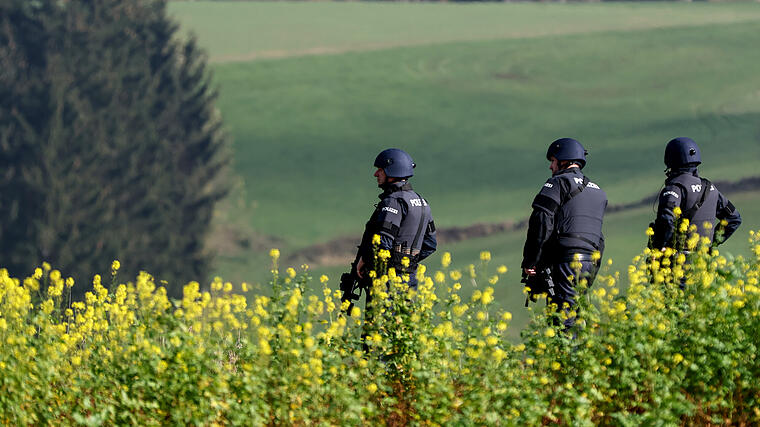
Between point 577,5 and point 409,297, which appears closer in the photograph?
point 409,297

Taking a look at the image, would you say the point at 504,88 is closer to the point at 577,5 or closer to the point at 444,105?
the point at 444,105

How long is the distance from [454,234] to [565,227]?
3672 centimetres

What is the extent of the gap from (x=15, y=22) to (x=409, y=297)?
5050cm

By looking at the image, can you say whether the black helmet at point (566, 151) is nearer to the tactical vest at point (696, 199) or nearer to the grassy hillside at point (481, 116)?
the tactical vest at point (696, 199)

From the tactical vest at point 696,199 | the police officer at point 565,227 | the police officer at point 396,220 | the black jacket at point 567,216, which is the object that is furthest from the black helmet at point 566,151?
the police officer at point 396,220

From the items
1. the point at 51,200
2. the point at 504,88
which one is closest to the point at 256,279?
the point at 51,200

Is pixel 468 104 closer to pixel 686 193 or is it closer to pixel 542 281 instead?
pixel 686 193

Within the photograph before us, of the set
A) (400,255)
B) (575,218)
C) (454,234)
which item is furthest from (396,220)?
(454,234)

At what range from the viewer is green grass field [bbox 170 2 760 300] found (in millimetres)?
49281

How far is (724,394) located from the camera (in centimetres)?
623

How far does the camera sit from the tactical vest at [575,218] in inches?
343

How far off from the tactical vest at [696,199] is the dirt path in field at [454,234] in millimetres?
33993

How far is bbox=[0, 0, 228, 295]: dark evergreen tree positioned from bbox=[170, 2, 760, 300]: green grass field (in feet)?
9.07

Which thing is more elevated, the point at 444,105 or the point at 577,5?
the point at 577,5
